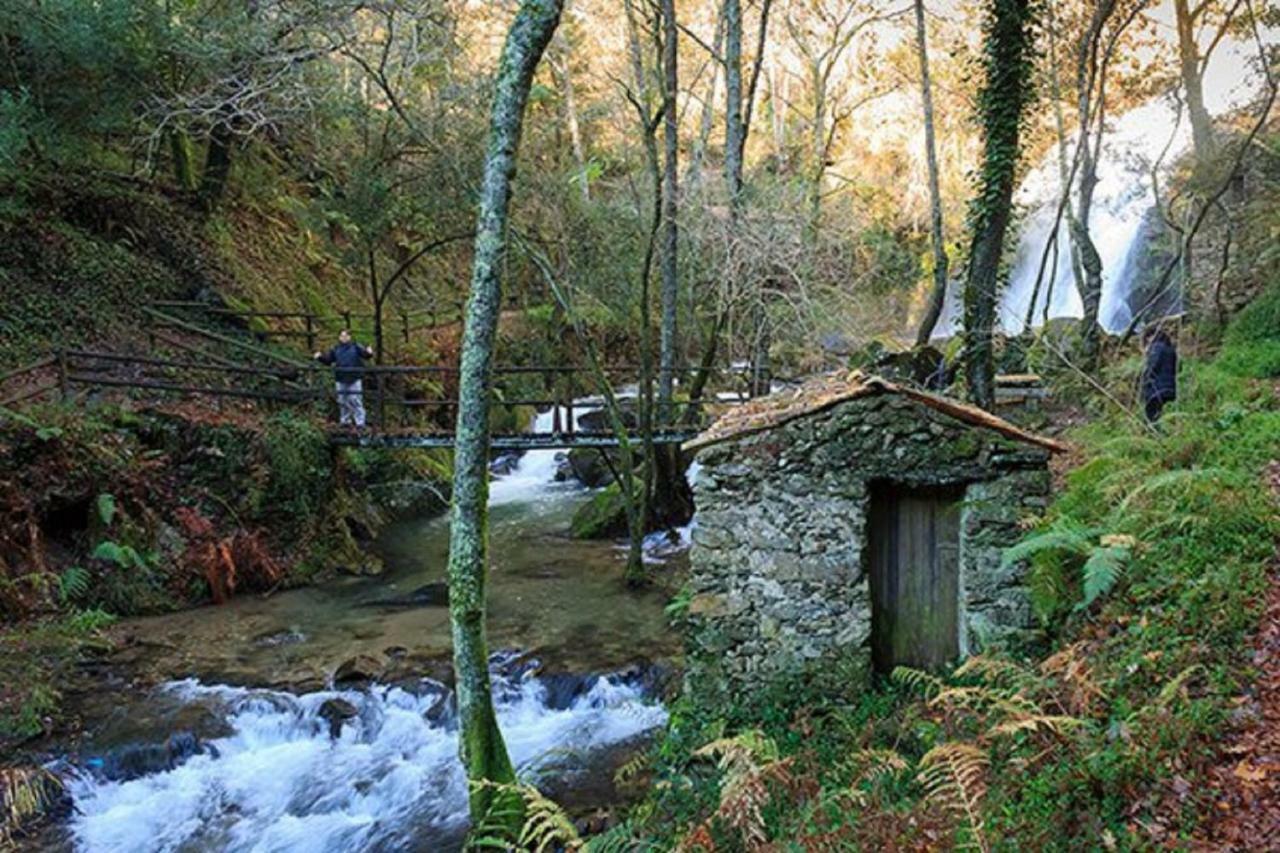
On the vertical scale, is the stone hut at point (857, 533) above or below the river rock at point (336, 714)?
above

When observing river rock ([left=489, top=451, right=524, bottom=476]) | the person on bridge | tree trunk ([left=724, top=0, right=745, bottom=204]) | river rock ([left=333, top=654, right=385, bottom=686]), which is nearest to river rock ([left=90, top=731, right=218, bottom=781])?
river rock ([left=333, top=654, right=385, bottom=686])

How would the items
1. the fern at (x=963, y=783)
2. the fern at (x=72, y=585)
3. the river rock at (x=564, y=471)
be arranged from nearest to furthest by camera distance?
the fern at (x=963, y=783)
the fern at (x=72, y=585)
the river rock at (x=564, y=471)

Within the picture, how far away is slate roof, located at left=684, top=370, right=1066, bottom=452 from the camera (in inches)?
247

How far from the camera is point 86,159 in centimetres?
1545

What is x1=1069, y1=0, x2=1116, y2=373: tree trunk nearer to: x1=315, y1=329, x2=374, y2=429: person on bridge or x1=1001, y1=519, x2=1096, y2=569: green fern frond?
x1=1001, y1=519, x2=1096, y2=569: green fern frond

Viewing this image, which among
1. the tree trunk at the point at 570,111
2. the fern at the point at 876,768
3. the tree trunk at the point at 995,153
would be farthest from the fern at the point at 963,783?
the tree trunk at the point at 570,111

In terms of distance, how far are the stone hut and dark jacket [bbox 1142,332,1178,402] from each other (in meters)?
5.68

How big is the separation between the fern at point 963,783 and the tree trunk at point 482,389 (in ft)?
10.00

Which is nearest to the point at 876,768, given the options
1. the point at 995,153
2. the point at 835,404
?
the point at 835,404

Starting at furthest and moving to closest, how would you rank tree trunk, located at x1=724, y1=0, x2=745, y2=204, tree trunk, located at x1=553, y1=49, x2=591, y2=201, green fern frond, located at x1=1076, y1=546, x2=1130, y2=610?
tree trunk, located at x1=553, y1=49, x2=591, y2=201, tree trunk, located at x1=724, y1=0, x2=745, y2=204, green fern frond, located at x1=1076, y1=546, x2=1130, y2=610

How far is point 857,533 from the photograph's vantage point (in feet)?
21.1

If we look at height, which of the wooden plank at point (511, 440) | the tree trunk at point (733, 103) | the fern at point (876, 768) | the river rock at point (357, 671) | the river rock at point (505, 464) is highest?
the tree trunk at point (733, 103)

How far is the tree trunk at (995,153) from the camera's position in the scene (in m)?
9.66

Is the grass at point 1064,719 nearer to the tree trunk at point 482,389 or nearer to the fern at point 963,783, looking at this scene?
the fern at point 963,783
